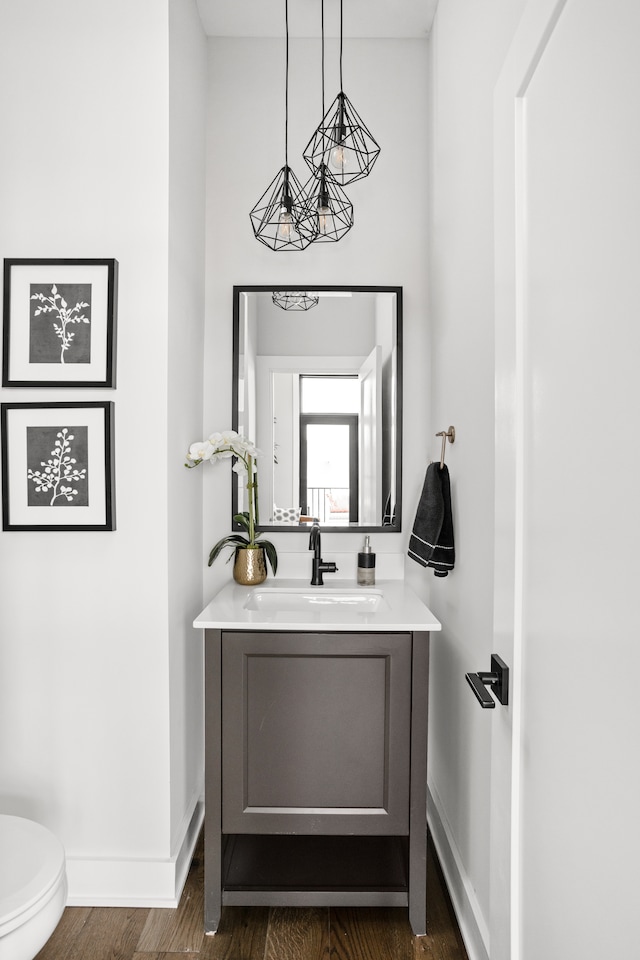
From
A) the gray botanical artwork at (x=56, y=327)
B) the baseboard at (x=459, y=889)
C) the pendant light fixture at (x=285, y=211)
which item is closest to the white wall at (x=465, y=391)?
the baseboard at (x=459, y=889)

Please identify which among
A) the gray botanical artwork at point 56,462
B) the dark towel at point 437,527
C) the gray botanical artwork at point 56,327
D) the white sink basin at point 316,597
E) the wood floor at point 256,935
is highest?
the gray botanical artwork at point 56,327

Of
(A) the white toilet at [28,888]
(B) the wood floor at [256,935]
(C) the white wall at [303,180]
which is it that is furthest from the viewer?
(C) the white wall at [303,180]

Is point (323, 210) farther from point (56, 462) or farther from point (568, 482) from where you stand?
point (568, 482)

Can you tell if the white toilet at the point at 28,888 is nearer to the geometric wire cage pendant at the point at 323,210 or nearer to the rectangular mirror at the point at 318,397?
the rectangular mirror at the point at 318,397

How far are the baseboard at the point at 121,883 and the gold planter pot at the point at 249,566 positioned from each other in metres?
0.85

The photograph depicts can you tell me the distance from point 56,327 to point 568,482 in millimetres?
1531

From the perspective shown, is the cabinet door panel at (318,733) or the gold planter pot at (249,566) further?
the gold planter pot at (249,566)

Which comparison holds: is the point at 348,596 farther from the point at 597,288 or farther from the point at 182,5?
the point at 182,5

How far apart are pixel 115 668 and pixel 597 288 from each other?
163cm

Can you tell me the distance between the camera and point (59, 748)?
6.09 ft

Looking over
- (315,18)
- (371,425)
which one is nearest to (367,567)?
(371,425)

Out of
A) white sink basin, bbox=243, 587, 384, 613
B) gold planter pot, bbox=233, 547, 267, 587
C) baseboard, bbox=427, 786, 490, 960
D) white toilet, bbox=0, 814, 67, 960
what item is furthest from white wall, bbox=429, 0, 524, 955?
white toilet, bbox=0, 814, 67, 960

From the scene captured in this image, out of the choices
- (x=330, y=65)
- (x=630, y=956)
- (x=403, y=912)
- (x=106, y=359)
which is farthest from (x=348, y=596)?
(x=330, y=65)

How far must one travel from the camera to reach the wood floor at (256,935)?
166 centimetres
